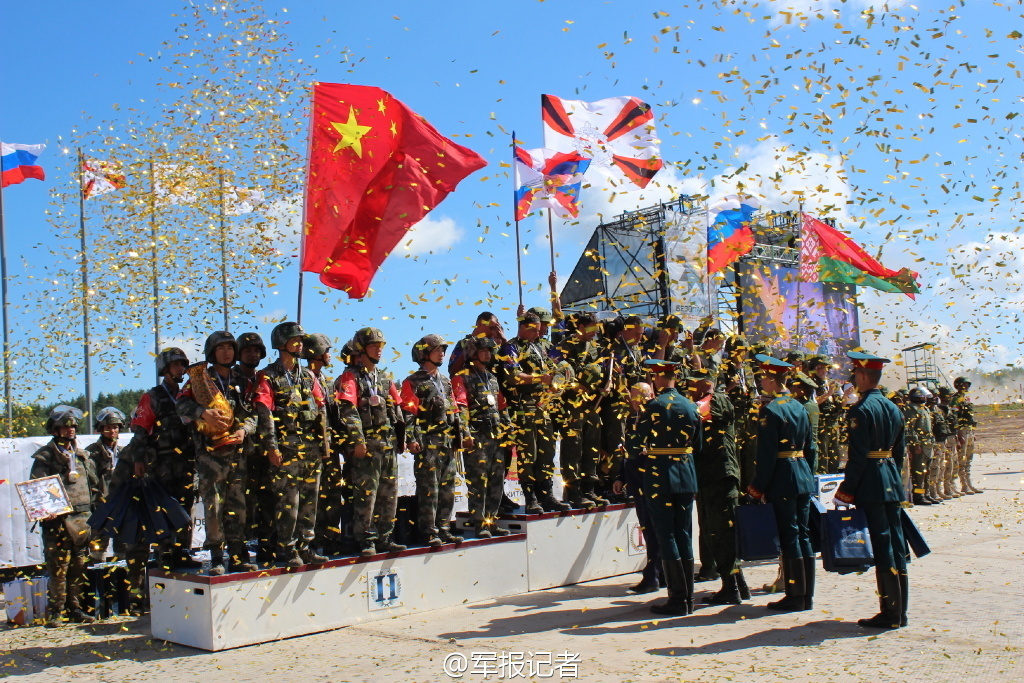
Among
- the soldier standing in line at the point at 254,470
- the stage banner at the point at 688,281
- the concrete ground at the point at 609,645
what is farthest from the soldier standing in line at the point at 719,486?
the stage banner at the point at 688,281

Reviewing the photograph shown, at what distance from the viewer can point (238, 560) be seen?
22.1 feet

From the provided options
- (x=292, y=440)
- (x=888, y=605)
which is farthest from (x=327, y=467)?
(x=888, y=605)

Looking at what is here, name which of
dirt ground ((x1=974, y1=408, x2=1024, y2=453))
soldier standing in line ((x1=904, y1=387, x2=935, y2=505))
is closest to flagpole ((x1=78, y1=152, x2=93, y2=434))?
soldier standing in line ((x1=904, y1=387, x2=935, y2=505))

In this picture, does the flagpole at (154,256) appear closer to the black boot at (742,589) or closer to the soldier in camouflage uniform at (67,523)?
the soldier in camouflage uniform at (67,523)

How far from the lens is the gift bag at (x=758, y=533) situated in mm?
7043

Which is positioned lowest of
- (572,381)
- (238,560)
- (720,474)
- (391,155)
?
(238,560)

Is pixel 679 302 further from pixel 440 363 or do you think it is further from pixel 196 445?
pixel 196 445

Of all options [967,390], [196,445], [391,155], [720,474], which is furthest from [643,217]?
[196,445]

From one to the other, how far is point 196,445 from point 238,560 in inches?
37.0

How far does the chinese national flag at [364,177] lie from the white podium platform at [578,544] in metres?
2.82

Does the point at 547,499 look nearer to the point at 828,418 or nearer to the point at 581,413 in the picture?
the point at 581,413

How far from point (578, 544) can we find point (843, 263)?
18.1 metres

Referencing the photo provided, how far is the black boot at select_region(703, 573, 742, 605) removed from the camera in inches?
295

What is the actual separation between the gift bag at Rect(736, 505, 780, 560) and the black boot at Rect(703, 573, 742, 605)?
0.44 m
